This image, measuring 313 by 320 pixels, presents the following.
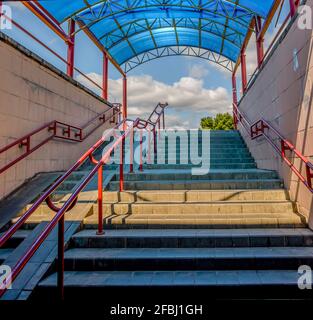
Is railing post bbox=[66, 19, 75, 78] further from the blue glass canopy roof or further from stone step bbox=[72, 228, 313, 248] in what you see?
stone step bbox=[72, 228, 313, 248]

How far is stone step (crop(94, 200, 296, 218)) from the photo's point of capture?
3295 mm

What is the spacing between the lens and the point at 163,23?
10.6 meters

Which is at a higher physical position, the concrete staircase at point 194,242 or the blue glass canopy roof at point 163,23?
the blue glass canopy roof at point 163,23

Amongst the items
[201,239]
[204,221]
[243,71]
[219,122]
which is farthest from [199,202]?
[219,122]

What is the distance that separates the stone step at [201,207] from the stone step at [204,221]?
3.5 inches

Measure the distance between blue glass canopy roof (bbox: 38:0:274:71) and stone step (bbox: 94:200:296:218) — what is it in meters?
5.81

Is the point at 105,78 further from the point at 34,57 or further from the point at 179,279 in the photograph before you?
the point at 179,279

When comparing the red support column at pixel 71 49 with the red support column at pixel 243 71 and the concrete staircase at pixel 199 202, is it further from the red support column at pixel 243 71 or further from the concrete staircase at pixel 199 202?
the red support column at pixel 243 71

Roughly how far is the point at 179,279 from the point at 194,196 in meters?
1.59

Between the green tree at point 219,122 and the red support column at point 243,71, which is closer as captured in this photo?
the red support column at point 243,71

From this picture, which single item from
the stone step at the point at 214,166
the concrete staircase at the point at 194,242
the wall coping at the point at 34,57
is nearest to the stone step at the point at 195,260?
the concrete staircase at the point at 194,242

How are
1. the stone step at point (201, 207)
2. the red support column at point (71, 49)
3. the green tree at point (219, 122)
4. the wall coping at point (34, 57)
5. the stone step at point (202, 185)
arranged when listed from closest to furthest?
the stone step at point (201, 207)
the wall coping at point (34, 57)
the stone step at point (202, 185)
the red support column at point (71, 49)
the green tree at point (219, 122)

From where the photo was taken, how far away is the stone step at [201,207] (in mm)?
3295
